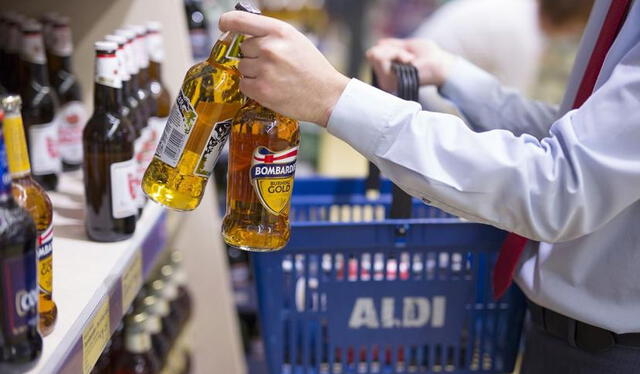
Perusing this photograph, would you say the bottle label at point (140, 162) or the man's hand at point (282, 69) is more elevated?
the man's hand at point (282, 69)

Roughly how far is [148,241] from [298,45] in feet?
2.55

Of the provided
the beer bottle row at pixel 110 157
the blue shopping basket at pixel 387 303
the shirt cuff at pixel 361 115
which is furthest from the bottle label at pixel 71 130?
the shirt cuff at pixel 361 115

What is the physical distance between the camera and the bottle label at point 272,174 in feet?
4.30

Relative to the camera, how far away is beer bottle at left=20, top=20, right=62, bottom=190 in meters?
1.83

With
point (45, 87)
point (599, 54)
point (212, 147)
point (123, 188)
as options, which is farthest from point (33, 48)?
point (599, 54)

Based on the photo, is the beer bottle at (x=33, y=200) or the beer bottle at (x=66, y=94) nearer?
the beer bottle at (x=33, y=200)

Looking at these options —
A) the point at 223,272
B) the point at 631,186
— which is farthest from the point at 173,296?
the point at 631,186

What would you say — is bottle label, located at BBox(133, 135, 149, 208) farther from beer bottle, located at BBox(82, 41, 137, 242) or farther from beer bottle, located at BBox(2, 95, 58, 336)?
beer bottle, located at BBox(2, 95, 58, 336)

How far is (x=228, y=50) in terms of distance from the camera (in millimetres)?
1336

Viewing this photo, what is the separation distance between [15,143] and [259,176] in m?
0.38

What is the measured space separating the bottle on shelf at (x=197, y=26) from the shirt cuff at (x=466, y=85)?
1.20 meters

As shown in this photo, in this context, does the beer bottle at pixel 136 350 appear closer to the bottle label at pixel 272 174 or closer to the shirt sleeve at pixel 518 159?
the bottle label at pixel 272 174

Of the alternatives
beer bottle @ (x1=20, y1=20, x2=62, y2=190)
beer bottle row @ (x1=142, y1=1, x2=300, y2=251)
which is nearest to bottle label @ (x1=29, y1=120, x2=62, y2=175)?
beer bottle @ (x1=20, y1=20, x2=62, y2=190)

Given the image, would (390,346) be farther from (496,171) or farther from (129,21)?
(129,21)
